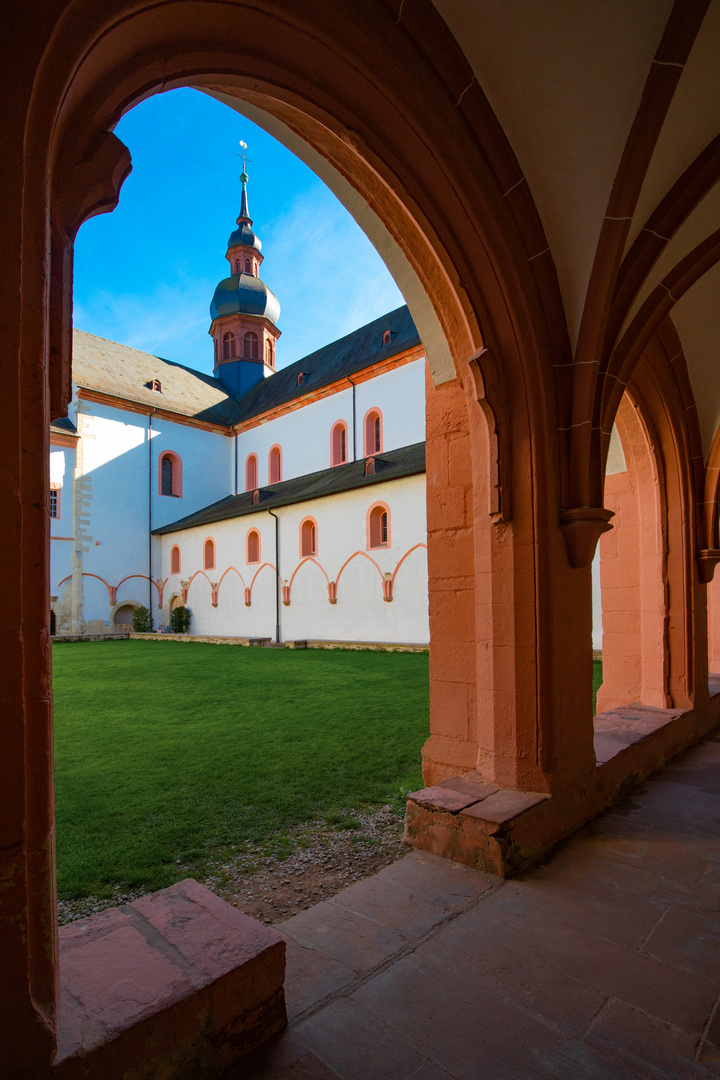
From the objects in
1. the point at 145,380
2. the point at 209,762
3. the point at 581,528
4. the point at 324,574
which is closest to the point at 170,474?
the point at 145,380

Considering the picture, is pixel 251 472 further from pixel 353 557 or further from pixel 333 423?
pixel 353 557

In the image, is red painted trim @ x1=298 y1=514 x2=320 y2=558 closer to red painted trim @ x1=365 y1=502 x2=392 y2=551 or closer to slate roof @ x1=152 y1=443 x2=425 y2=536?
slate roof @ x1=152 y1=443 x2=425 y2=536

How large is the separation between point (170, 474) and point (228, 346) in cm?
980

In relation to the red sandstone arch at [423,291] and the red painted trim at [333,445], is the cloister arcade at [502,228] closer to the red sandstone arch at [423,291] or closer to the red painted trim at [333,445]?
the red sandstone arch at [423,291]

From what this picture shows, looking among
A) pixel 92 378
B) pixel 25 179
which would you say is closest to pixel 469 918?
pixel 25 179

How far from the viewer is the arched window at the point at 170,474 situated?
1091 inches

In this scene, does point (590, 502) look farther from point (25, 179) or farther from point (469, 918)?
point (25, 179)

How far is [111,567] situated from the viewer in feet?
83.5

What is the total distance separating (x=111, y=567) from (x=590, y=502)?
82.5 ft

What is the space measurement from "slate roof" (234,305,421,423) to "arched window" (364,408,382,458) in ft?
5.82

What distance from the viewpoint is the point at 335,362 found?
25.6 meters

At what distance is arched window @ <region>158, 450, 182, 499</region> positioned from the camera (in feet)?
90.9

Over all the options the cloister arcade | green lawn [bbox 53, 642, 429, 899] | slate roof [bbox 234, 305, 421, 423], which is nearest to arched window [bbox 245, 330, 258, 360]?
slate roof [bbox 234, 305, 421, 423]

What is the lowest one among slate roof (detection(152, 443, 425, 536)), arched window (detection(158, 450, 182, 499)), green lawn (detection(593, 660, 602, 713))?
green lawn (detection(593, 660, 602, 713))
